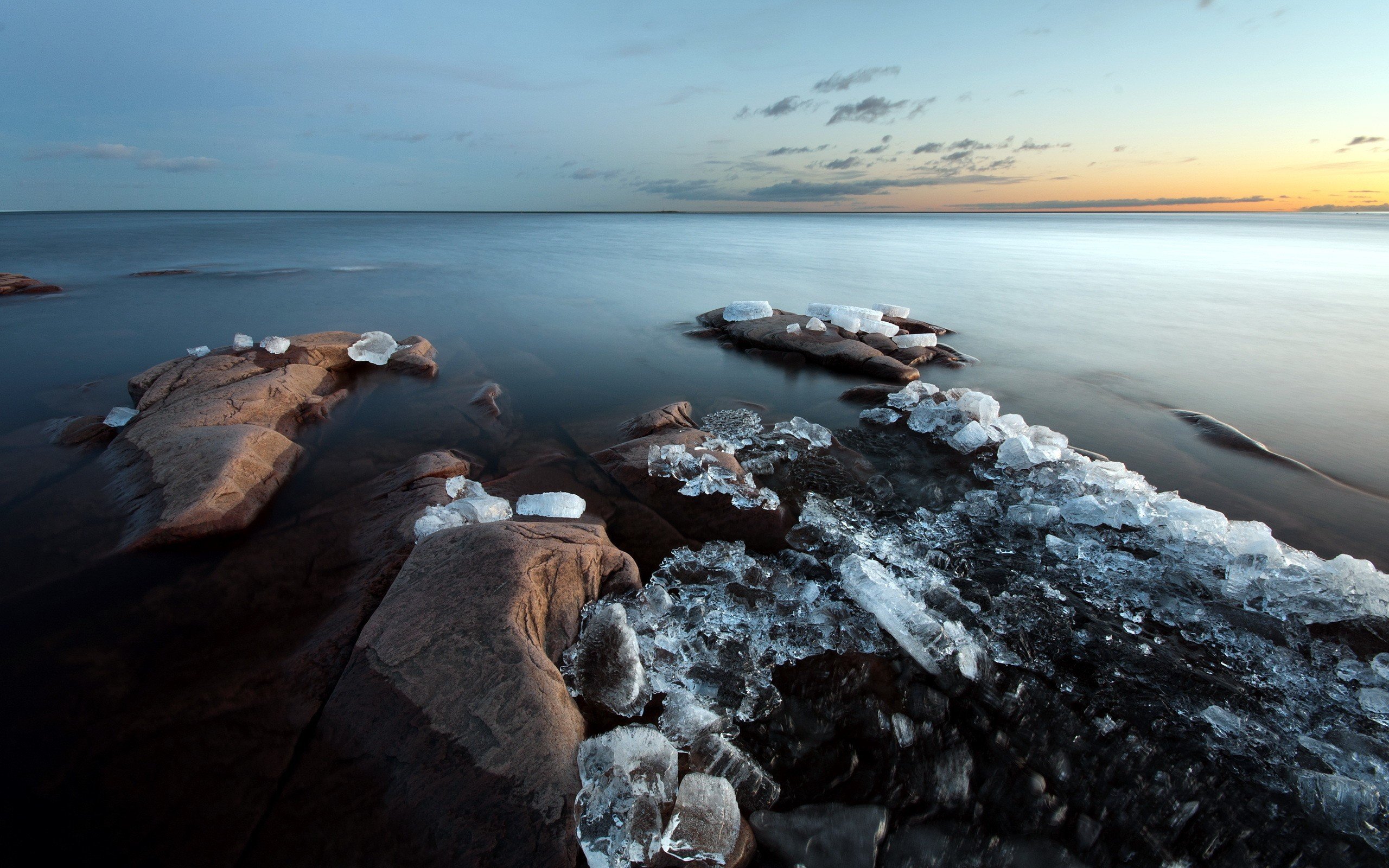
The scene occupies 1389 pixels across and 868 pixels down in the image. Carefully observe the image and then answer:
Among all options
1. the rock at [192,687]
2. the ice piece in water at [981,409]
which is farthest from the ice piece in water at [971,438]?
the rock at [192,687]

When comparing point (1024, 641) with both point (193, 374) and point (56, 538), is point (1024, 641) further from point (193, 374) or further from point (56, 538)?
point (193, 374)

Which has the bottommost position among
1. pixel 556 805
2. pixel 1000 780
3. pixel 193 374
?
pixel 1000 780

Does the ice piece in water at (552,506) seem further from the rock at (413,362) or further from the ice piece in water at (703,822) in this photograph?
the rock at (413,362)

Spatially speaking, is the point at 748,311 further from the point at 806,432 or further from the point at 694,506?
the point at 694,506

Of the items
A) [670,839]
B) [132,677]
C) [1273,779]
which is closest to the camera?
[670,839]

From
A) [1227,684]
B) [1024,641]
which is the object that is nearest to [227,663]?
[1024,641]

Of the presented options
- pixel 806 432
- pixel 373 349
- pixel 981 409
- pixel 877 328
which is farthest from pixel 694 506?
pixel 877 328

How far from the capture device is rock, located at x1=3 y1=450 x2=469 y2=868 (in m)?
2.05

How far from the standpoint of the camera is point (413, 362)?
7.70 meters

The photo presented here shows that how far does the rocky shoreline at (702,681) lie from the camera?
212cm

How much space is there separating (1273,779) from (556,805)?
3113 millimetres

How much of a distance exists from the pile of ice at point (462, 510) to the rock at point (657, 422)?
1803 millimetres

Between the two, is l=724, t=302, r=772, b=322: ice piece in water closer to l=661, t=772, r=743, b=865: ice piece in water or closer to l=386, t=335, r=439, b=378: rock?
l=386, t=335, r=439, b=378: rock

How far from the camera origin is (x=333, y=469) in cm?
479
